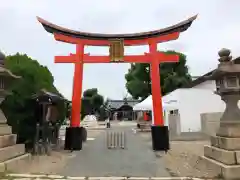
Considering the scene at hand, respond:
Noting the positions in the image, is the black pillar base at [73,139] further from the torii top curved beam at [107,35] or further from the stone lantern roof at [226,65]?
the stone lantern roof at [226,65]

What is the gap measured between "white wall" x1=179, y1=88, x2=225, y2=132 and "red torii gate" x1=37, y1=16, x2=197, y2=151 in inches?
297

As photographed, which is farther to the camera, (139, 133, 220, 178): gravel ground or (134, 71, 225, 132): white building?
(134, 71, 225, 132): white building

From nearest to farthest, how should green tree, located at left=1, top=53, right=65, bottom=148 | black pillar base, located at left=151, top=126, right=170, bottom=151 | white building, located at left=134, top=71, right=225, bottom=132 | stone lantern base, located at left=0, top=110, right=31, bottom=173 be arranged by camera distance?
stone lantern base, located at left=0, top=110, right=31, bottom=173, green tree, located at left=1, top=53, right=65, bottom=148, black pillar base, located at left=151, top=126, right=170, bottom=151, white building, located at left=134, top=71, right=225, bottom=132

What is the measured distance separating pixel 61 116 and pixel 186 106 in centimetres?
1003

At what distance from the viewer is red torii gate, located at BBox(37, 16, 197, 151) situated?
13.4 m

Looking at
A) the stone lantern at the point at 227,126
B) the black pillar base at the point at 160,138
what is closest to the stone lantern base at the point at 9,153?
the stone lantern at the point at 227,126

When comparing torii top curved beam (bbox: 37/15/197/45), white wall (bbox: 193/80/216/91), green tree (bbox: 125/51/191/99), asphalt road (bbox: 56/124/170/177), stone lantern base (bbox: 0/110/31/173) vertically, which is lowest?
asphalt road (bbox: 56/124/170/177)

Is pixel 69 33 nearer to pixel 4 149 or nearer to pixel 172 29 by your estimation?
pixel 172 29

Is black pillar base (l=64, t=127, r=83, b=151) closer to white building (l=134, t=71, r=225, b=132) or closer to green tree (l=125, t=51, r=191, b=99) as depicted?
white building (l=134, t=71, r=225, b=132)

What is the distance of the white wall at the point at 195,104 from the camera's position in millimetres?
20938

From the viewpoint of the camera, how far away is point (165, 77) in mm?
38281

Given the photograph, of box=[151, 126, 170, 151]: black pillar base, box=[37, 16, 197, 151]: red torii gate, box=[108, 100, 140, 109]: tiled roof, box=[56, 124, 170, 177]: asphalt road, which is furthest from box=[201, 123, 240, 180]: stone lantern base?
box=[108, 100, 140, 109]: tiled roof

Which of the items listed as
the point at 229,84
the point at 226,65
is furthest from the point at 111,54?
the point at 229,84

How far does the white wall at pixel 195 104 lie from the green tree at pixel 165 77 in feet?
46.6
